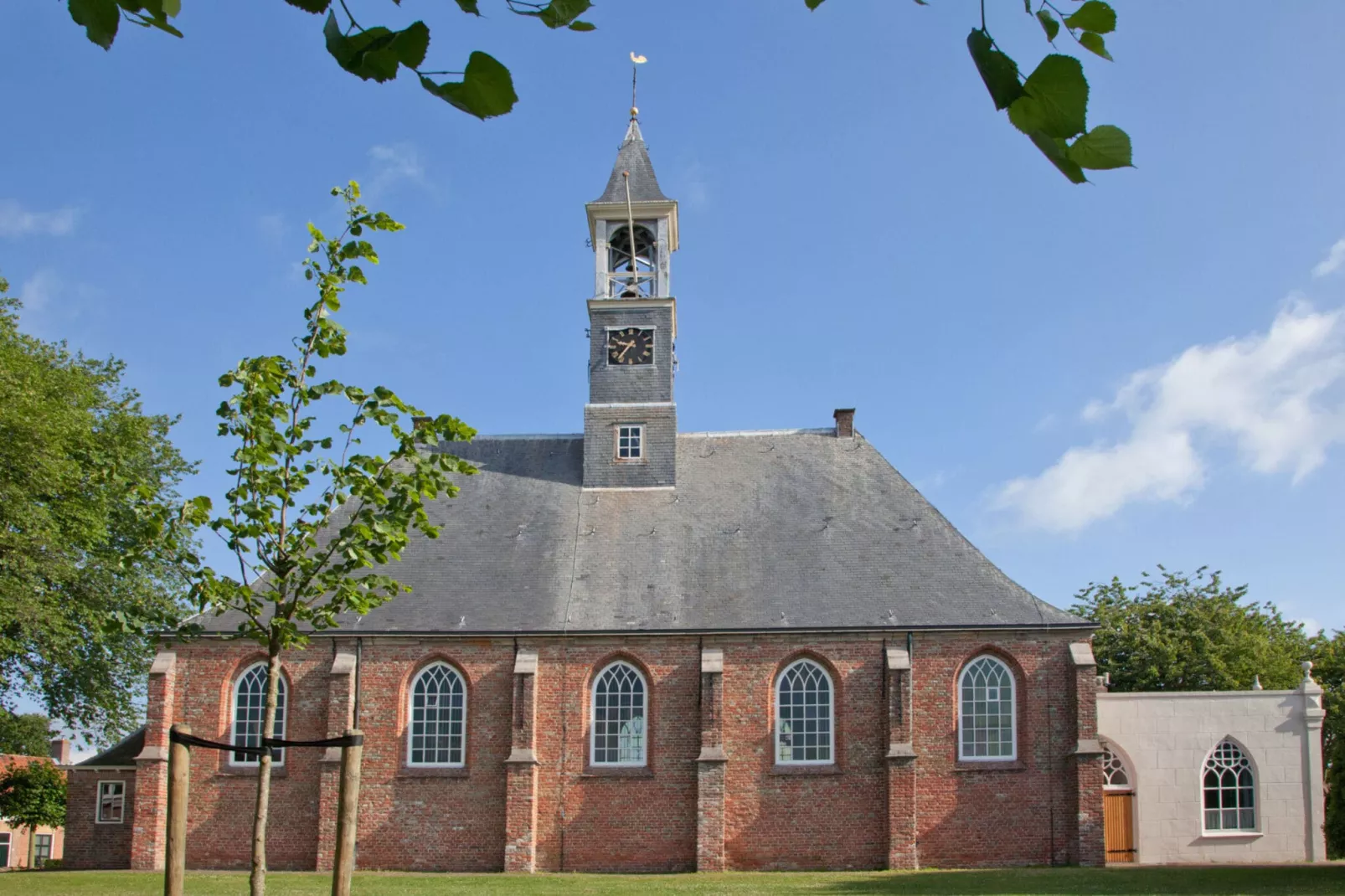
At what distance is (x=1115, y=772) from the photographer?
29969 millimetres

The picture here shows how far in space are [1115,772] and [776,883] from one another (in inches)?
403

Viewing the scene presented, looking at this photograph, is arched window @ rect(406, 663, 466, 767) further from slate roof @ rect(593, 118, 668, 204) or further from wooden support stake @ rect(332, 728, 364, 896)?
wooden support stake @ rect(332, 728, 364, 896)

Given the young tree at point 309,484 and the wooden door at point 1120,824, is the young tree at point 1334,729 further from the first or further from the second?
the young tree at point 309,484

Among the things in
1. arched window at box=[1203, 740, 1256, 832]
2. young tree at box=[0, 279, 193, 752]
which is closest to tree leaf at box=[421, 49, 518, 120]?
young tree at box=[0, 279, 193, 752]

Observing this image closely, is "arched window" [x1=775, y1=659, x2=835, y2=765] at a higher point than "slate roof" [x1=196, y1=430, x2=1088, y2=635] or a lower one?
lower

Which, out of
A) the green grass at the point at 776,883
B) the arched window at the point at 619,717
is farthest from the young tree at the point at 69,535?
the arched window at the point at 619,717

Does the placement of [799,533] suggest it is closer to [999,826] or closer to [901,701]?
[901,701]

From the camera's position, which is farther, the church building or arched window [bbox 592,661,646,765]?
arched window [bbox 592,661,646,765]

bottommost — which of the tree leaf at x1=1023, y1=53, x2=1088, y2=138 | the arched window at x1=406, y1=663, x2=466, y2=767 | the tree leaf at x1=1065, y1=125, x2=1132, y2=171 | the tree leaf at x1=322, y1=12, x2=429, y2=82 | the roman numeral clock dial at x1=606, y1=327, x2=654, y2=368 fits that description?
the arched window at x1=406, y1=663, x2=466, y2=767

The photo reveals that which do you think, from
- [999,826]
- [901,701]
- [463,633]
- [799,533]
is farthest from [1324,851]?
[463,633]

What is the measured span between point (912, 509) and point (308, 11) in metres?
28.7

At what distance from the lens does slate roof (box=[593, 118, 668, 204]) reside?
33344 mm

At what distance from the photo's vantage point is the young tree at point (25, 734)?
32.9m

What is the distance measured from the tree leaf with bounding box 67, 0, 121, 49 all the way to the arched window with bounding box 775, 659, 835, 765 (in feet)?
86.2
